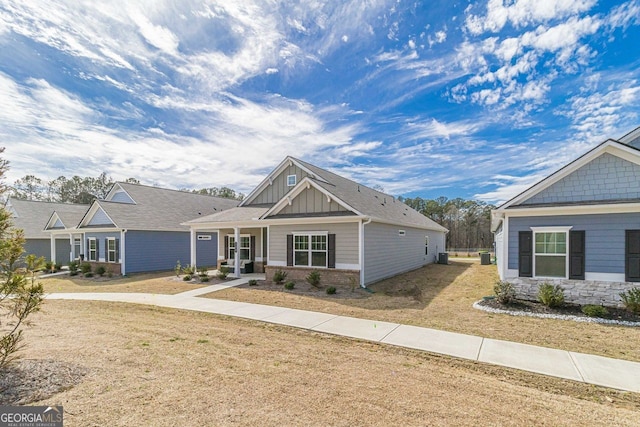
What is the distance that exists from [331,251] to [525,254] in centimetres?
718

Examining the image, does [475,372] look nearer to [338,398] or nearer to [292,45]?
[338,398]

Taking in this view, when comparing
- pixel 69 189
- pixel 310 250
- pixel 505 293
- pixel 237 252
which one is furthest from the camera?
pixel 69 189

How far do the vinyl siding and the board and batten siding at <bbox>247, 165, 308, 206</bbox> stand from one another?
37.9 ft

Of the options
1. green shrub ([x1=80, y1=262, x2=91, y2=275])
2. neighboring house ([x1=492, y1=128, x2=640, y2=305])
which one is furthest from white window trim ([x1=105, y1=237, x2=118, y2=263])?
neighboring house ([x1=492, y1=128, x2=640, y2=305])

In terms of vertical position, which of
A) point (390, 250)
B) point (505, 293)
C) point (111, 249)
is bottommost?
point (505, 293)

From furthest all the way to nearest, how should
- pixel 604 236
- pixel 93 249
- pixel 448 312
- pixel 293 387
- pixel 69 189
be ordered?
pixel 69 189, pixel 93 249, pixel 604 236, pixel 448 312, pixel 293 387

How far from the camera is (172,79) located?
12.7 metres

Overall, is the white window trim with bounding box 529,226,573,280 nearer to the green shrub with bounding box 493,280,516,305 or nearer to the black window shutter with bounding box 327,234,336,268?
the green shrub with bounding box 493,280,516,305

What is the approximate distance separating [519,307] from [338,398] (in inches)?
Answer: 319

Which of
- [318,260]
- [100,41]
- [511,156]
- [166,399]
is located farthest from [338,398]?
[511,156]

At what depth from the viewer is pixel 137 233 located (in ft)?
63.9

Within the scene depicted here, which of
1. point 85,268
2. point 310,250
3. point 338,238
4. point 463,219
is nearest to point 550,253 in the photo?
point 338,238

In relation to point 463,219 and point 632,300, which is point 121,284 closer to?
point 632,300

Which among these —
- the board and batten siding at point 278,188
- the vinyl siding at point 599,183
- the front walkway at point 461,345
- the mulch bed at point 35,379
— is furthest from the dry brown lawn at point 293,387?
the board and batten siding at point 278,188
